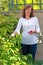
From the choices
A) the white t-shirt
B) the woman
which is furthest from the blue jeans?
the white t-shirt

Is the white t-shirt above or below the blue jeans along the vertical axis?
above

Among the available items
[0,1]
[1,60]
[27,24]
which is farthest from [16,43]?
[0,1]

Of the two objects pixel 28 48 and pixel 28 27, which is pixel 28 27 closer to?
pixel 28 27

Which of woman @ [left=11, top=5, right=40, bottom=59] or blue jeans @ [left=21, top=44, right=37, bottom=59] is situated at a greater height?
woman @ [left=11, top=5, right=40, bottom=59]

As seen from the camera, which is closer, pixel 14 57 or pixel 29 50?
pixel 14 57

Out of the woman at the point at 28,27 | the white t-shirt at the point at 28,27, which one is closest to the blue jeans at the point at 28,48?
the woman at the point at 28,27

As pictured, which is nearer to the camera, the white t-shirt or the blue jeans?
the white t-shirt

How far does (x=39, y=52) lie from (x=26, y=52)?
1.11 m

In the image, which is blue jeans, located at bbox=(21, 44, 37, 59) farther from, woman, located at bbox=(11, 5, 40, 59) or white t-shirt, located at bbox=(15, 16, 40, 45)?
white t-shirt, located at bbox=(15, 16, 40, 45)

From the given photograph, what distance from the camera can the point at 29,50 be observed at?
7.04m

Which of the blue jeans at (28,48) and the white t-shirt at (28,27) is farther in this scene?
the blue jeans at (28,48)

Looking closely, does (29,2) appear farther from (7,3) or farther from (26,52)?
(26,52)

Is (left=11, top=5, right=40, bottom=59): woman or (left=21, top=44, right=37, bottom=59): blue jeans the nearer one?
(left=11, top=5, right=40, bottom=59): woman

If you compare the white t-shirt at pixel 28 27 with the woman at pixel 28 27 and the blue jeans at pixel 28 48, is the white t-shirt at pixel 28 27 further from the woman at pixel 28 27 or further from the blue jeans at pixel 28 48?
the blue jeans at pixel 28 48
